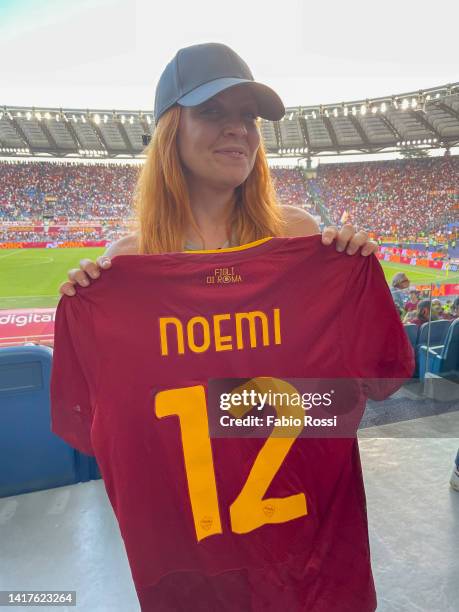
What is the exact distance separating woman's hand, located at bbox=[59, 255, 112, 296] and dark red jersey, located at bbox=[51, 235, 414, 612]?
0.07 ft

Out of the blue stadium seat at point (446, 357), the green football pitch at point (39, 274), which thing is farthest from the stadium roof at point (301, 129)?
the blue stadium seat at point (446, 357)

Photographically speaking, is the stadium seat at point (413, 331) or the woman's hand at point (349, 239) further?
the stadium seat at point (413, 331)

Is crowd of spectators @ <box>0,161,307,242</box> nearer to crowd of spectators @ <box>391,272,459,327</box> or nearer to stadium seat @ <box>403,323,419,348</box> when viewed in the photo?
crowd of spectators @ <box>391,272,459,327</box>

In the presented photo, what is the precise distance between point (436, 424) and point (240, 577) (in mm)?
2313

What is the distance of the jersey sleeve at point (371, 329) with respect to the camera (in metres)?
1.10

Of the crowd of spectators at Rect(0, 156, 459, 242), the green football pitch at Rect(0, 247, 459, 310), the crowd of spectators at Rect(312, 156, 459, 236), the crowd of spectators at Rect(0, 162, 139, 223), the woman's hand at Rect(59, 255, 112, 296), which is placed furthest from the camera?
the crowd of spectators at Rect(0, 162, 139, 223)

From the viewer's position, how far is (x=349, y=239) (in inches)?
42.4

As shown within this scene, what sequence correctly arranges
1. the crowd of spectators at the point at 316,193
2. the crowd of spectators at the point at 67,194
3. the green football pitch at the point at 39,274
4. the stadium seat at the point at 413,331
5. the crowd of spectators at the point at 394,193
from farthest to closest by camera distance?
the crowd of spectators at the point at 67,194
the crowd of spectators at the point at 316,193
the crowd of spectators at the point at 394,193
the green football pitch at the point at 39,274
the stadium seat at the point at 413,331

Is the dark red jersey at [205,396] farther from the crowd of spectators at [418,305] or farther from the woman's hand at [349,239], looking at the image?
the crowd of spectators at [418,305]

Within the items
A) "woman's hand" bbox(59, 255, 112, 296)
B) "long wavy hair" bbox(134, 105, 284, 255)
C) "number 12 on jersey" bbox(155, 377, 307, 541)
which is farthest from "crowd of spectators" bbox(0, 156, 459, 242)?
"woman's hand" bbox(59, 255, 112, 296)

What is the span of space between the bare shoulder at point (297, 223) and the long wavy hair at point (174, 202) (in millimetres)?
29

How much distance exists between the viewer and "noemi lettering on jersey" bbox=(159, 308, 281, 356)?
1.07 meters

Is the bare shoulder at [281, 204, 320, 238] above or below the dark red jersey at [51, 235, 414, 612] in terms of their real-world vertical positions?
above

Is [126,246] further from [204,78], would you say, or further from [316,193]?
[316,193]
